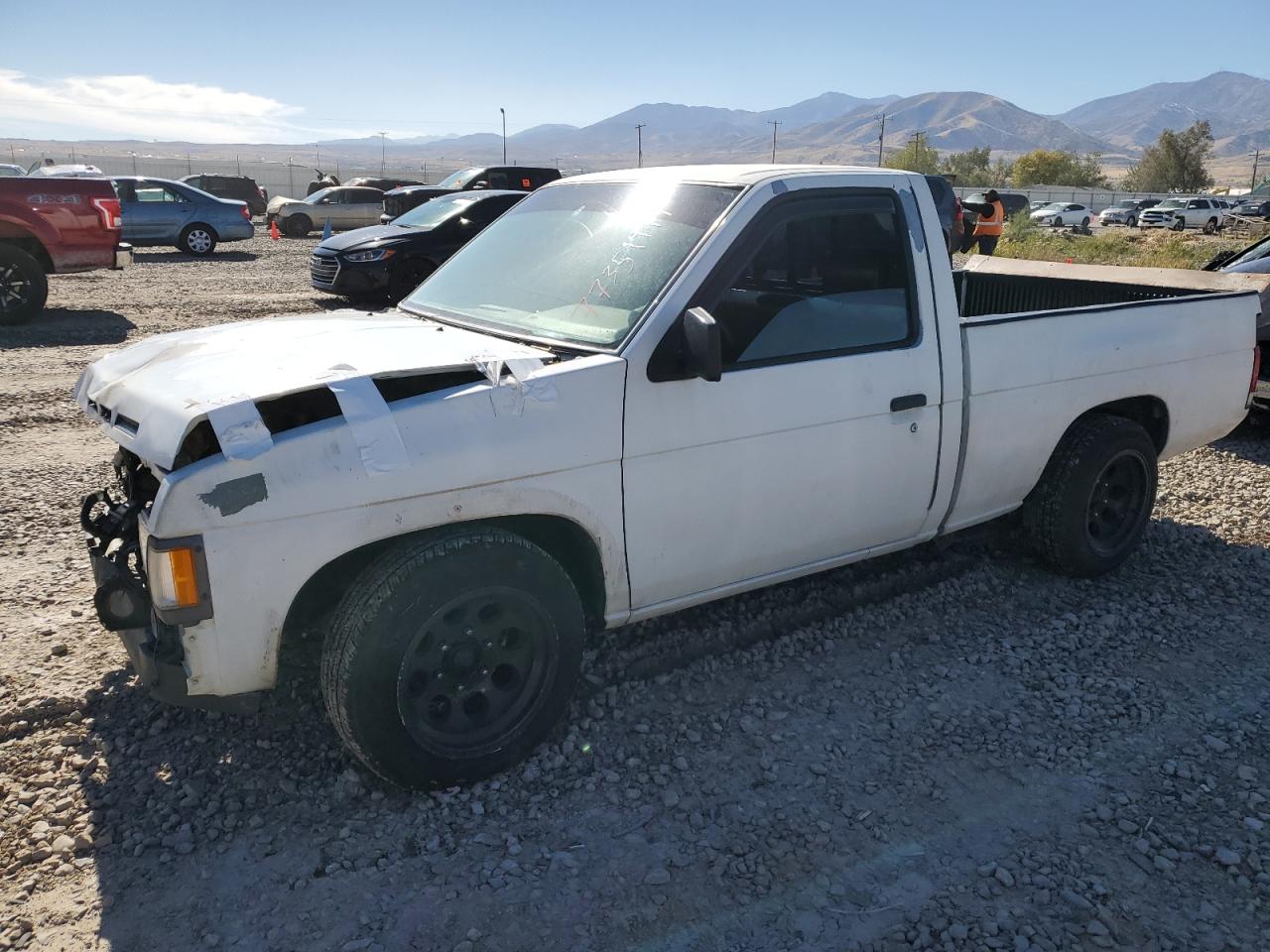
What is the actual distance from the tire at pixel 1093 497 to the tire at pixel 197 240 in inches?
770

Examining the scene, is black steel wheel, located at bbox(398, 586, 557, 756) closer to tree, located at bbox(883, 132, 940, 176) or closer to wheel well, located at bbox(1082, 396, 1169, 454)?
wheel well, located at bbox(1082, 396, 1169, 454)

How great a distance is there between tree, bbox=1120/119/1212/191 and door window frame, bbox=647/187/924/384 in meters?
99.1

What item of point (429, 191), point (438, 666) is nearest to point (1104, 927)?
point (438, 666)

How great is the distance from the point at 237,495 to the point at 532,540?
1.05m

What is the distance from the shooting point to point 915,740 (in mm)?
3482

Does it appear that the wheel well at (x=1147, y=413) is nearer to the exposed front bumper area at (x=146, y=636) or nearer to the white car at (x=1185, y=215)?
the exposed front bumper area at (x=146, y=636)

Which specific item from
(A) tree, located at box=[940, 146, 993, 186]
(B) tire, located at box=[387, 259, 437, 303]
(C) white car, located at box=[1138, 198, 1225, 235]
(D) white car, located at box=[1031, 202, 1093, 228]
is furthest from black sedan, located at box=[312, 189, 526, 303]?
(A) tree, located at box=[940, 146, 993, 186]

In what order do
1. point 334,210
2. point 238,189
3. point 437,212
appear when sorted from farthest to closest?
point 238,189
point 334,210
point 437,212

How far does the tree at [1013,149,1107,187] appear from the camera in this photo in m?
102

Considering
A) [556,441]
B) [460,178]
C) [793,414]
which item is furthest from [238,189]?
[556,441]

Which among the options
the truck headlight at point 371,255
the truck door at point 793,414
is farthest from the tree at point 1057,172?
the truck door at point 793,414

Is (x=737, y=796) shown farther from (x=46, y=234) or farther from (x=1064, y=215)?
(x=1064, y=215)

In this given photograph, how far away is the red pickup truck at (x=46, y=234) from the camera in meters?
10.9

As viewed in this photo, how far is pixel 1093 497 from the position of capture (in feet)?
15.7
